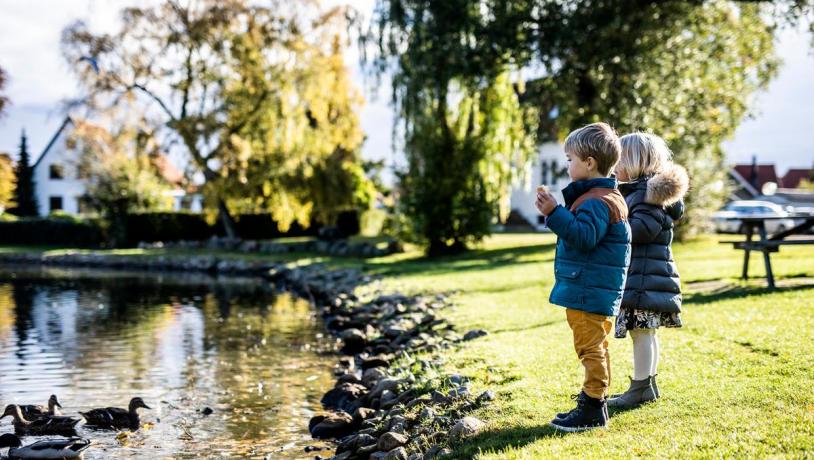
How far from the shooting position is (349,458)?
20.1 feet

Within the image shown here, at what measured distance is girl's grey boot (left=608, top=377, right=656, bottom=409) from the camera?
5.52m

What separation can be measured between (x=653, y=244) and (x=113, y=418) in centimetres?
530

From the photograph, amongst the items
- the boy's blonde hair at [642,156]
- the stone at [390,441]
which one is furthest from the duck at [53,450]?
the boy's blonde hair at [642,156]

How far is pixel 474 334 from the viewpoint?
31.8 ft

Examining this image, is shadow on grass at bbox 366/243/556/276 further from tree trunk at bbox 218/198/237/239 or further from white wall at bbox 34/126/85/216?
white wall at bbox 34/126/85/216

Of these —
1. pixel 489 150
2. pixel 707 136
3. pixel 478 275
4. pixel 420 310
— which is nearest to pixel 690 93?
pixel 707 136

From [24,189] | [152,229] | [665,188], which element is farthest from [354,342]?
[24,189]

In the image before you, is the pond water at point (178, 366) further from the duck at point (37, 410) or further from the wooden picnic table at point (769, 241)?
the wooden picnic table at point (769, 241)

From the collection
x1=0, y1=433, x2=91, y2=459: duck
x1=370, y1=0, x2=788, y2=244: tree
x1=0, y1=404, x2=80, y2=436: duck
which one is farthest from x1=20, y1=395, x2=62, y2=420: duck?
x1=370, y1=0, x2=788, y2=244: tree

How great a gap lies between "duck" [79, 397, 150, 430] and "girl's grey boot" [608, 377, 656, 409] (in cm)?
465

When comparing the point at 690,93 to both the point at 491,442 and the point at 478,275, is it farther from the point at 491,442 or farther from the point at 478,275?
the point at 491,442

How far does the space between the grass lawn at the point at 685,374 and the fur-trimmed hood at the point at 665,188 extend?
1.39 meters

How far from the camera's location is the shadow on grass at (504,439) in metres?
4.90

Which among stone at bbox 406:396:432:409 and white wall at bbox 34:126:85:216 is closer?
stone at bbox 406:396:432:409
